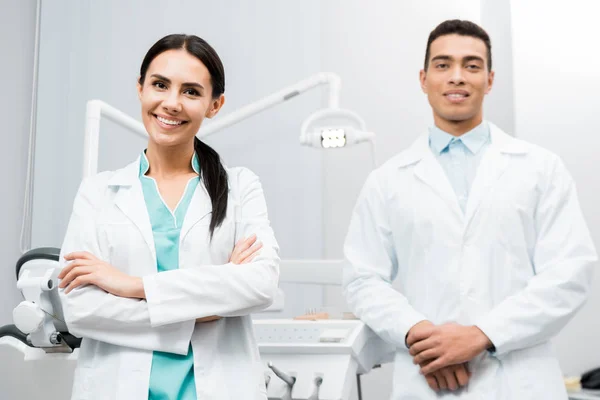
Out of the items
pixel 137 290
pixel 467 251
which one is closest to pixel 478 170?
pixel 467 251

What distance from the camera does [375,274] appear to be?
5.72 ft

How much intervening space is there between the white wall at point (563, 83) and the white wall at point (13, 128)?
2.13 meters

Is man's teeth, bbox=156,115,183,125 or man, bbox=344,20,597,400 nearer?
man's teeth, bbox=156,115,183,125

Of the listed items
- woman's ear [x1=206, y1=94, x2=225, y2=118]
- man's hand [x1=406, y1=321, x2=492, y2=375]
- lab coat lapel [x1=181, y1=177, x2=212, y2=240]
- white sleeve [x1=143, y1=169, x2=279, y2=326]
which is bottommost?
man's hand [x1=406, y1=321, x2=492, y2=375]

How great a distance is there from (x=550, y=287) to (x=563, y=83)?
1.36 m

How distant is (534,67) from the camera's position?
2660mm

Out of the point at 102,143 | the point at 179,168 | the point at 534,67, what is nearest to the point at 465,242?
the point at 179,168

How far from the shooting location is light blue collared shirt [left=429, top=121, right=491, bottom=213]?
1761 mm

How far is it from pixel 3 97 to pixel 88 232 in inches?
75.6

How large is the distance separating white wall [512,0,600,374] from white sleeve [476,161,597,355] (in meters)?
1.05

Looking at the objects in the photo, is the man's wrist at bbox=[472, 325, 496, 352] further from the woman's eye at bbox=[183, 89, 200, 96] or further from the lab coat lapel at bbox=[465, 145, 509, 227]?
the woman's eye at bbox=[183, 89, 200, 96]

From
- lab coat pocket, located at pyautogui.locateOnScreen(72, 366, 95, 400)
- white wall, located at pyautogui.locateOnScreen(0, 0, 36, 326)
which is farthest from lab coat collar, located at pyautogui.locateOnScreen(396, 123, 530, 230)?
white wall, located at pyautogui.locateOnScreen(0, 0, 36, 326)

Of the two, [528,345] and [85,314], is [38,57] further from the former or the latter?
[528,345]

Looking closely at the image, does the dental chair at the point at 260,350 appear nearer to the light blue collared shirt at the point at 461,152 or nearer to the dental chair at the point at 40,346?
the dental chair at the point at 40,346
